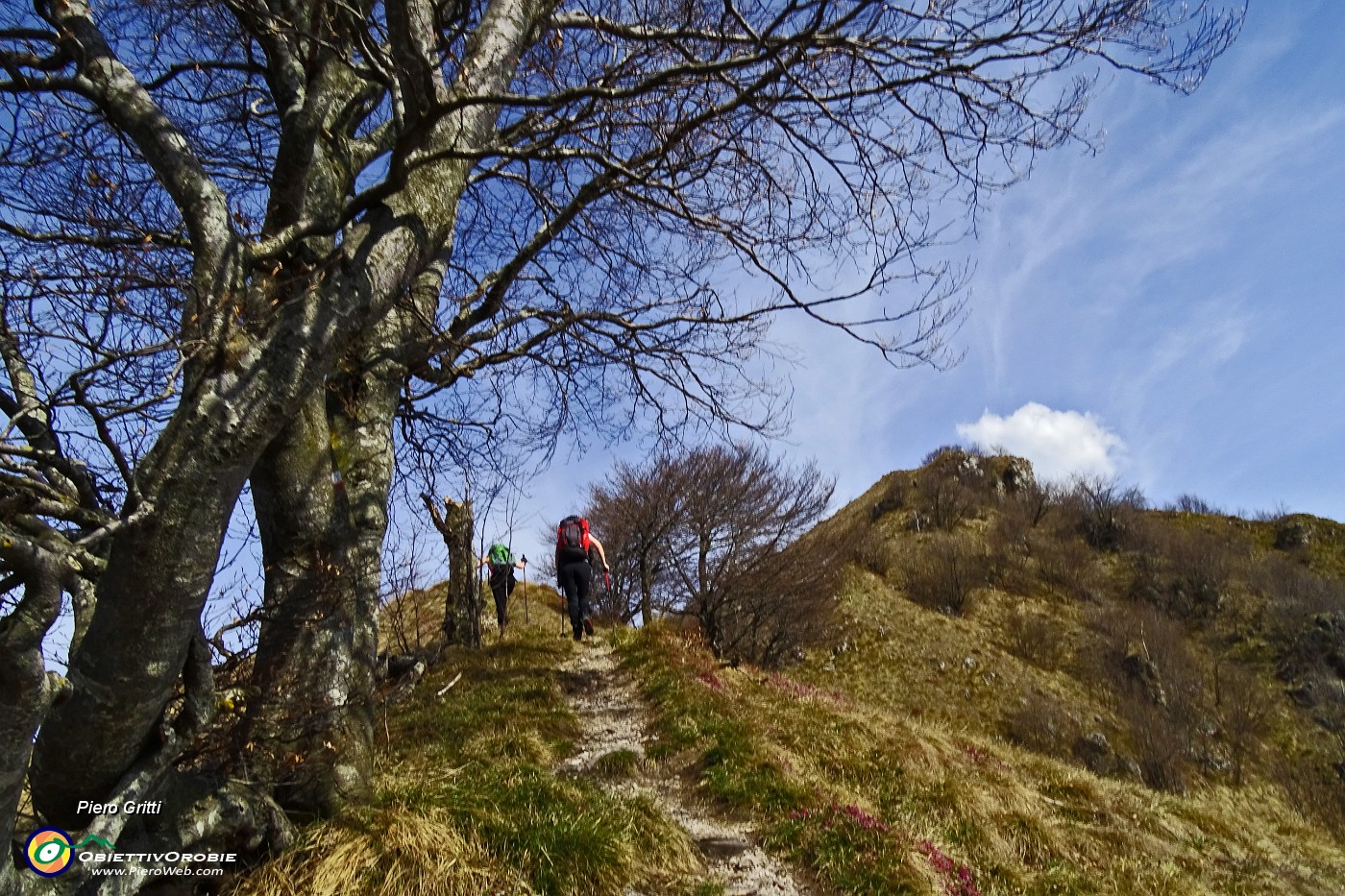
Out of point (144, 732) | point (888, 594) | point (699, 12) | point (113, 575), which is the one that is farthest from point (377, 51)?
point (888, 594)

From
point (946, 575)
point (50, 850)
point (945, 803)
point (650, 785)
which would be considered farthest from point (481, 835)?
point (946, 575)

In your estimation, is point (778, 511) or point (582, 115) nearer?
point (582, 115)

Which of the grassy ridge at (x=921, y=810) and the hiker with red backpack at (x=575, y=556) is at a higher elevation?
the hiker with red backpack at (x=575, y=556)

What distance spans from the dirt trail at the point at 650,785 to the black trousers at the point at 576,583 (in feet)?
2.80

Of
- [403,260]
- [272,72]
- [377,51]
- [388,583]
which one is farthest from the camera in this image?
[388,583]

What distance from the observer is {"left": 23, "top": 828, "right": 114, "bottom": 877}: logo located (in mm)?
1931

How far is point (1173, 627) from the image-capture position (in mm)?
27172

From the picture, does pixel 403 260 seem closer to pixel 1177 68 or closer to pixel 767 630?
pixel 1177 68

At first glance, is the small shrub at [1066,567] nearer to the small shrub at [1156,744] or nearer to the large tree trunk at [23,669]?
the small shrub at [1156,744]

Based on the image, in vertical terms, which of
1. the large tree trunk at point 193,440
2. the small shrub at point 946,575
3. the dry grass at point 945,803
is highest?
the small shrub at point 946,575

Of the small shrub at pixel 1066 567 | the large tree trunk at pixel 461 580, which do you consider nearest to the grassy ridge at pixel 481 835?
the large tree trunk at pixel 461 580

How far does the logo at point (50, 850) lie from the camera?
6.33ft

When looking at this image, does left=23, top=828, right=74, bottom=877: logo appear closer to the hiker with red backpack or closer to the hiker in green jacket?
the hiker with red backpack

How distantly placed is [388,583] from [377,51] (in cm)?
638
